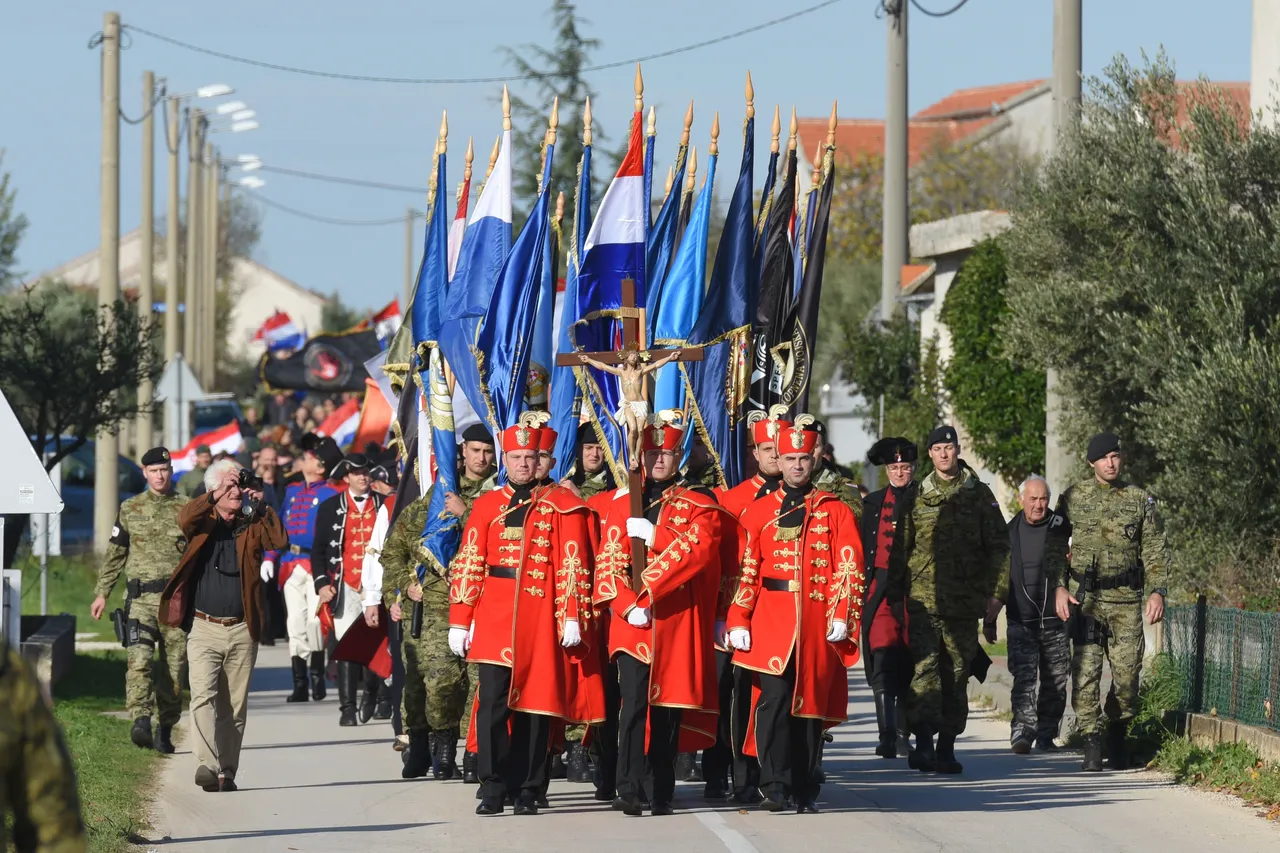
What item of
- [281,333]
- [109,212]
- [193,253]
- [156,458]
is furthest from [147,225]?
[156,458]

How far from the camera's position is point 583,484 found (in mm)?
13039

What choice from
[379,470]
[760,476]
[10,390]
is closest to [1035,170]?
[379,470]

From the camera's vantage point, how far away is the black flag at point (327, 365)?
3678 cm

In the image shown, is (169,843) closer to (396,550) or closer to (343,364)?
(396,550)

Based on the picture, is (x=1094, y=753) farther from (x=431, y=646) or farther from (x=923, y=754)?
(x=431, y=646)

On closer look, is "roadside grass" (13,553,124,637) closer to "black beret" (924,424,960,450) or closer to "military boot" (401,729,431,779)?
"military boot" (401,729,431,779)

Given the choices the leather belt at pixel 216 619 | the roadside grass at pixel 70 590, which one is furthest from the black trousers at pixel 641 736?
the roadside grass at pixel 70 590

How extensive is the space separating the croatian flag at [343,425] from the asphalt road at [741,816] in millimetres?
15657

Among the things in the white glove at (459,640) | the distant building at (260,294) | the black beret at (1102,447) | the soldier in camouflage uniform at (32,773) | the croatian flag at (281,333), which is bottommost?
the white glove at (459,640)

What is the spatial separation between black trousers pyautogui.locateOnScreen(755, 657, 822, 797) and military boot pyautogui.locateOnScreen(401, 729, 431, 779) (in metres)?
2.40

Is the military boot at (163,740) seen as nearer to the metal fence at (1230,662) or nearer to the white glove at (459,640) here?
the white glove at (459,640)

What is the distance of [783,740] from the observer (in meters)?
10.8

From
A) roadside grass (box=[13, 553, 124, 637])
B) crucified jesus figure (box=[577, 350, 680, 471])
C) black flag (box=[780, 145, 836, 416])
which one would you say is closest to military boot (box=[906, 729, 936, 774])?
black flag (box=[780, 145, 836, 416])

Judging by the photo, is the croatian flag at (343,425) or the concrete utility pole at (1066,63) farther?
the croatian flag at (343,425)
